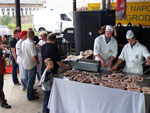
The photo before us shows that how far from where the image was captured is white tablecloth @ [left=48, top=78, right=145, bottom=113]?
8.41ft

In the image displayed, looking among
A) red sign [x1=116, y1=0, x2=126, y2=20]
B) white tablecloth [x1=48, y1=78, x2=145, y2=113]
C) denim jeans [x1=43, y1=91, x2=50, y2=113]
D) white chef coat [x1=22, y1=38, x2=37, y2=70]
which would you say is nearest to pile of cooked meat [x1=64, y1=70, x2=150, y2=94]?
white tablecloth [x1=48, y1=78, x2=145, y2=113]

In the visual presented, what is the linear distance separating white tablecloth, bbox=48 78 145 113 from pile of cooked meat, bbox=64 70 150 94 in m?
0.11

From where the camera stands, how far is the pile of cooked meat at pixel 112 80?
2674 millimetres

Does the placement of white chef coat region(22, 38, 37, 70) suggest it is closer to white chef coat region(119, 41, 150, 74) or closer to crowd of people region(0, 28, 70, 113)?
crowd of people region(0, 28, 70, 113)

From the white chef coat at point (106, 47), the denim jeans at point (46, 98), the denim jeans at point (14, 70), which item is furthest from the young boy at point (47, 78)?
the denim jeans at point (14, 70)

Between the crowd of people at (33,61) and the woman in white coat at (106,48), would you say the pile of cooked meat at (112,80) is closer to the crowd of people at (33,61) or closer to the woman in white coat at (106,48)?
the crowd of people at (33,61)

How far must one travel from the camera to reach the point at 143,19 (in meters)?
7.21

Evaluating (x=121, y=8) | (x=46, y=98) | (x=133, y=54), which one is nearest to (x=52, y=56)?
(x=46, y=98)

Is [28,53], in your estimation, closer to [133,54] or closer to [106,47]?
[106,47]

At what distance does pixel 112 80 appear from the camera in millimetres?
2979

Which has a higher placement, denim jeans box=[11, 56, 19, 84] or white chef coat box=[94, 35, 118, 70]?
white chef coat box=[94, 35, 118, 70]

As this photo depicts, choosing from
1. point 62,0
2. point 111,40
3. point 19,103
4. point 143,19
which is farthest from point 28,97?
point 62,0

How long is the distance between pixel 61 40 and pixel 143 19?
3220 millimetres

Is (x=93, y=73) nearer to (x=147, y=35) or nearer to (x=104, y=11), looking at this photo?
(x=104, y=11)
